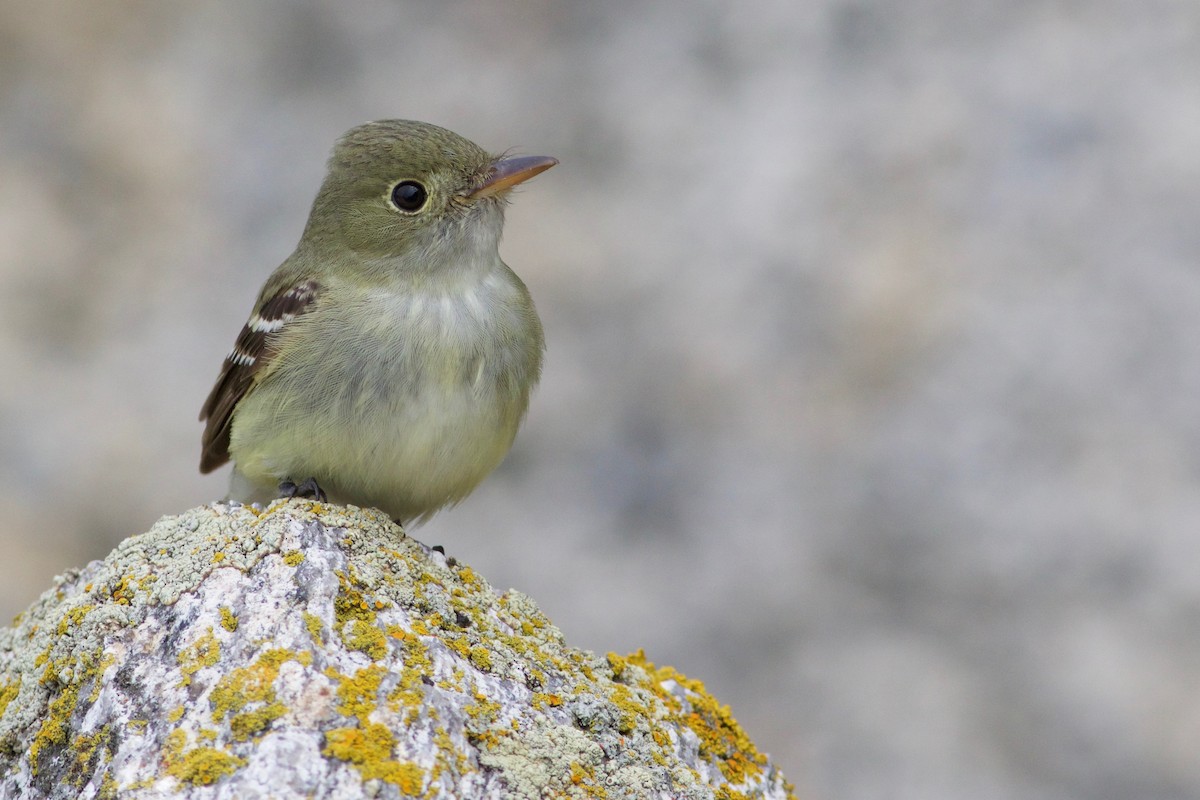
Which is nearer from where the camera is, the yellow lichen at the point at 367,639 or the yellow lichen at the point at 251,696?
the yellow lichen at the point at 251,696

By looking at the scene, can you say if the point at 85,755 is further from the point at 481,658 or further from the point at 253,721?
the point at 481,658

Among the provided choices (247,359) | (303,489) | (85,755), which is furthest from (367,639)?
(247,359)

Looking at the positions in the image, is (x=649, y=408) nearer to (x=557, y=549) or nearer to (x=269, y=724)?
(x=557, y=549)

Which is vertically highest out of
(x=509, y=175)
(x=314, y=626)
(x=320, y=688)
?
(x=509, y=175)

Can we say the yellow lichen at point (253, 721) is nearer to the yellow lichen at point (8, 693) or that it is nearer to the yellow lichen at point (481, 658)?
the yellow lichen at point (481, 658)

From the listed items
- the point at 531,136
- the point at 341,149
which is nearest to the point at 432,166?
the point at 341,149

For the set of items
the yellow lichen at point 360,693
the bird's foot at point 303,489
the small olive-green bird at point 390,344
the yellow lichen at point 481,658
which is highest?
the small olive-green bird at point 390,344

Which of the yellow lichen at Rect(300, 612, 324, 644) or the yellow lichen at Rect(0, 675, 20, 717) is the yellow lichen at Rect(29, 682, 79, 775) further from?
the yellow lichen at Rect(300, 612, 324, 644)

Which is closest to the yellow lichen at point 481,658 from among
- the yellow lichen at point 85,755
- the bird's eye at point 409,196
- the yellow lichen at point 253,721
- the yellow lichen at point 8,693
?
the yellow lichen at point 253,721
